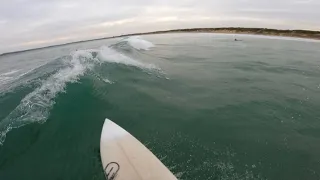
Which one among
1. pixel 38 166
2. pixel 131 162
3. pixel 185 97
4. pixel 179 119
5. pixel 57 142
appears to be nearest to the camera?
pixel 131 162

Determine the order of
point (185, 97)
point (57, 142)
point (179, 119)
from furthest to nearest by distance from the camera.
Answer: point (185, 97)
point (179, 119)
point (57, 142)

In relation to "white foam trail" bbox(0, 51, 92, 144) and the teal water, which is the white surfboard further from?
"white foam trail" bbox(0, 51, 92, 144)

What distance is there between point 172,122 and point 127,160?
343 centimetres

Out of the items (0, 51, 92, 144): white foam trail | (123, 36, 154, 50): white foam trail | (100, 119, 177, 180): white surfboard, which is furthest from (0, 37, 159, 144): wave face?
(123, 36, 154, 50): white foam trail

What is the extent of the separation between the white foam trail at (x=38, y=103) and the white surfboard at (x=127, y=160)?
374cm

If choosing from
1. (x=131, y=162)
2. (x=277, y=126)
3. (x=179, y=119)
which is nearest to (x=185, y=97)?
(x=179, y=119)

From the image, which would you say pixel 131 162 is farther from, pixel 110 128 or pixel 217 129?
pixel 217 129

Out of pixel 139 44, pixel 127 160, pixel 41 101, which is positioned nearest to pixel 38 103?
pixel 41 101

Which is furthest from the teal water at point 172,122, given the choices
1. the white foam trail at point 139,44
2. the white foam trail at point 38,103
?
the white foam trail at point 139,44

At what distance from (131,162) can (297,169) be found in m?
5.07

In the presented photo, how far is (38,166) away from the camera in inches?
321

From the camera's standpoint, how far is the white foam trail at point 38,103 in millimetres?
10349

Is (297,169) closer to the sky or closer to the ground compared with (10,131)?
closer to the ground

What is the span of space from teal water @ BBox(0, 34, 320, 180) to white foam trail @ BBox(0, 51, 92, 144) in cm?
4
